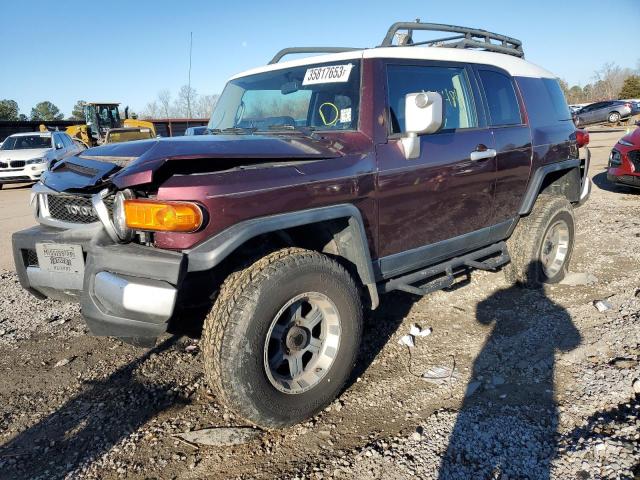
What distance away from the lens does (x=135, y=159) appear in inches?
101

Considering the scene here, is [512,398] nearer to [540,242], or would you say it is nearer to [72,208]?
[540,242]

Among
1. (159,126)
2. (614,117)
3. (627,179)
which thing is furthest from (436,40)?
(614,117)

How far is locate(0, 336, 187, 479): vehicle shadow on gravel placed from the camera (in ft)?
8.02

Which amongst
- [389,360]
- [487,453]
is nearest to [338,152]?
[389,360]

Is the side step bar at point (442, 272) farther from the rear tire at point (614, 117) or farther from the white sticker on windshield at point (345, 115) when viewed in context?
the rear tire at point (614, 117)

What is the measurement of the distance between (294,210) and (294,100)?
4.18 ft

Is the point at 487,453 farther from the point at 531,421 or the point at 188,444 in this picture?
the point at 188,444

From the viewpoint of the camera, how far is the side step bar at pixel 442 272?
11.2 feet

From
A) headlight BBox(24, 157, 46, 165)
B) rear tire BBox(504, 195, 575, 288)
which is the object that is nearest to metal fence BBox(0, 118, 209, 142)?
headlight BBox(24, 157, 46, 165)

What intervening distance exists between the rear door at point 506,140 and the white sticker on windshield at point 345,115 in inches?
54.8

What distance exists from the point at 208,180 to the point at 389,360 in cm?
192

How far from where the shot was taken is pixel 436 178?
11.0 feet

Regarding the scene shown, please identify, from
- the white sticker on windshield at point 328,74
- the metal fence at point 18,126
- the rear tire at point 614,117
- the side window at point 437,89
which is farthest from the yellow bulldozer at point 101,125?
the rear tire at point 614,117

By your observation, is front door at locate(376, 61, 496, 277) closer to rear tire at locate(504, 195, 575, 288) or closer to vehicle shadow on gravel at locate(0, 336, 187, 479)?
rear tire at locate(504, 195, 575, 288)
